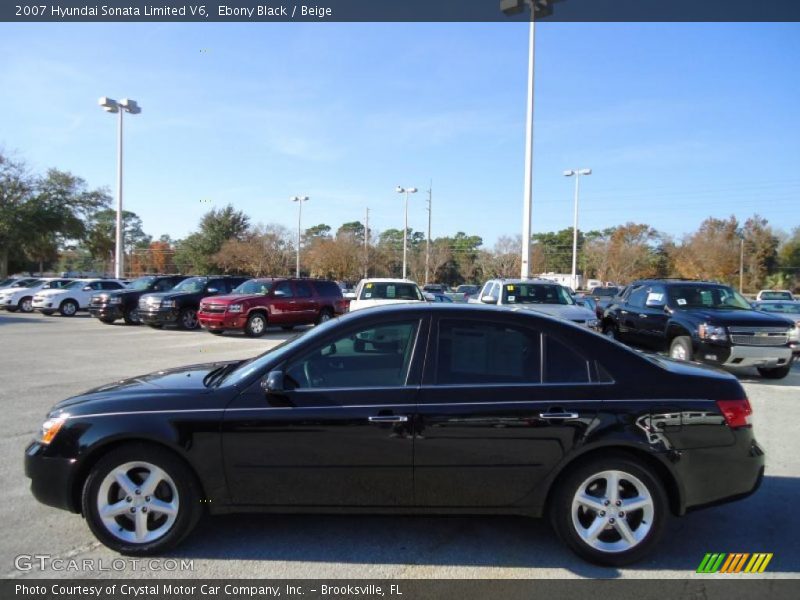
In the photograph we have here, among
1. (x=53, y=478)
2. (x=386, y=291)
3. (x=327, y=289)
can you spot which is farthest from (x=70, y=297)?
(x=53, y=478)

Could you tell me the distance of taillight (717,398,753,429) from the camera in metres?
3.60

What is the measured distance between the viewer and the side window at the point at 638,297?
11784 millimetres

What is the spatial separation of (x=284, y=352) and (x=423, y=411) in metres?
1.03

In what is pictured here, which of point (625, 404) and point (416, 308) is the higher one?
point (416, 308)

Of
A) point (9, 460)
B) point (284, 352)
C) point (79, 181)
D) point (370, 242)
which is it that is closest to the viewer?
point (284, 352)

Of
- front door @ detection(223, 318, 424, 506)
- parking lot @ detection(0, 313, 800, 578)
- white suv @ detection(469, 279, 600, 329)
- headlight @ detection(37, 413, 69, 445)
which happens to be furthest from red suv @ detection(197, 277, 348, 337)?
front door @ detection(223, 318, 424, 506)

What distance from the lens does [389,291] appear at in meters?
15.1

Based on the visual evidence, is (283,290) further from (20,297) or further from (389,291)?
(20,297)

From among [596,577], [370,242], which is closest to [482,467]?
[596,577]

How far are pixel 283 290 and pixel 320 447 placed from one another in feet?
46.7

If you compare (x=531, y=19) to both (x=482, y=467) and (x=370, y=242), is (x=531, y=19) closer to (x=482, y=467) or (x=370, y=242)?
(x=482, y=467)

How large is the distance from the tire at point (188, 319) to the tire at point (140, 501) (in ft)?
50.9

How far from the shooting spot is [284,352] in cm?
374

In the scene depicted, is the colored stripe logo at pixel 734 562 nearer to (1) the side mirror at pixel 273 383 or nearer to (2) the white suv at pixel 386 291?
(1) the side mirror at pixel 273 383
